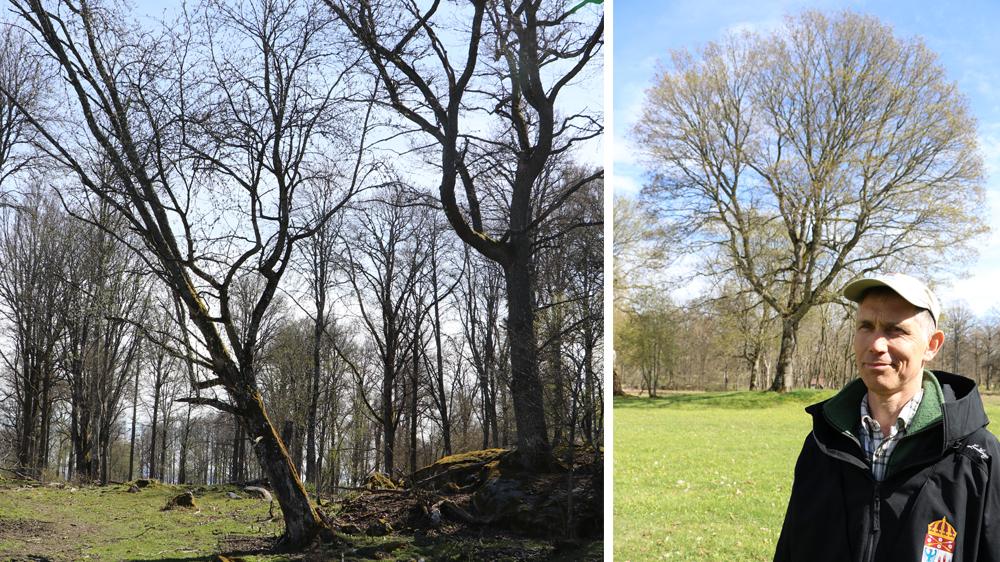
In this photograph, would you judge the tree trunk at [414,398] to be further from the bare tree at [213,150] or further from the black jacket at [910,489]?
the black jacket at [910,489]

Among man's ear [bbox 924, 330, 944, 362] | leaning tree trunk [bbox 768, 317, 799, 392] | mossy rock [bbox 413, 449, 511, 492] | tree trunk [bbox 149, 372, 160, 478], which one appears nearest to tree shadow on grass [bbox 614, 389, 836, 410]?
leaning tree trunk [bbox 768, 317, 799, 392]

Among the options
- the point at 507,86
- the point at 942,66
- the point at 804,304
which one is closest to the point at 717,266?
the point at 804,304

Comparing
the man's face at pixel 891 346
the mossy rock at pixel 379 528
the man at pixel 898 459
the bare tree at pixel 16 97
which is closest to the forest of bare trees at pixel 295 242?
the bare tree at pixel 16 97

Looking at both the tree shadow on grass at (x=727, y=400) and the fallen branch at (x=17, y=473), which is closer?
the fallen branch at (x=17, y=473)

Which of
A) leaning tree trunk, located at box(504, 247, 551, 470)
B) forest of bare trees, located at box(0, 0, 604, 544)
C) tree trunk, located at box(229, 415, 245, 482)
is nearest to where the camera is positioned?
forest of bare trees, located at box(0, 0, 604, 544)

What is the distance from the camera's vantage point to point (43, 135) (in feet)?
7.28

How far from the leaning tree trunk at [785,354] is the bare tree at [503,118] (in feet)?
29.3

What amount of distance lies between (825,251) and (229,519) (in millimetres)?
9747

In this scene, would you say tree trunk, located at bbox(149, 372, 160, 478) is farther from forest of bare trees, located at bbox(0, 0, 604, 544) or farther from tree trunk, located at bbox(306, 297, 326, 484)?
tree trunk, located at bbox(306, 297, 326, 484)

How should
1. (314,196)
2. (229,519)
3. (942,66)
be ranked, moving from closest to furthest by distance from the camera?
(229,519) → (314,196) → (942,66)

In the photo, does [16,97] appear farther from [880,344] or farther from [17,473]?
[880,344]

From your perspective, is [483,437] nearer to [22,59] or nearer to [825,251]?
[22,59]

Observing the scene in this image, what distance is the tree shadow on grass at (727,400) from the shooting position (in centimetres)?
1065

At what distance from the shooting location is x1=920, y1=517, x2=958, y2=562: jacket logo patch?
127 centimetres
